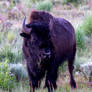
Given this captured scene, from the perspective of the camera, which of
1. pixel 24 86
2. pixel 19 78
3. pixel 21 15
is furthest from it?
pixel 21 15

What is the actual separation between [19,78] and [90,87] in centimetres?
201

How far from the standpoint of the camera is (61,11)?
58.2 ft

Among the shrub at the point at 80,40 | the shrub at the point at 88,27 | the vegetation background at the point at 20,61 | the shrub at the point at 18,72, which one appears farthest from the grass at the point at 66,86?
the shrub at the point at 88,27

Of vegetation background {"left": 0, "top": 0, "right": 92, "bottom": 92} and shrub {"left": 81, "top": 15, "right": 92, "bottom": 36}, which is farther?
shrub {"left": 81, "top": 15, "right": 92, "bottom": 36}

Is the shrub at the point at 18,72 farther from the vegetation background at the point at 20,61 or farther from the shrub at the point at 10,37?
the shrub at the point at 10,37

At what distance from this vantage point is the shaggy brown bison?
21.2ft

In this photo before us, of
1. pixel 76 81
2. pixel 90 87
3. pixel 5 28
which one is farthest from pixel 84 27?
pixel 90 87

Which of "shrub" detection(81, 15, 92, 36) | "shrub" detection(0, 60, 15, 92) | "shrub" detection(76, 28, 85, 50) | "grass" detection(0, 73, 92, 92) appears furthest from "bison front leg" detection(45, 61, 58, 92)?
"shrub" detection(81, 15, 92, 36)

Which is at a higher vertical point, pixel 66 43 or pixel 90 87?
pixel 66 43

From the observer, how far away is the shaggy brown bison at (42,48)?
646 centimetres

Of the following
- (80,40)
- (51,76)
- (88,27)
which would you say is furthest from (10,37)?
(51,76)

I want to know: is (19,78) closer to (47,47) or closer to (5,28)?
(47,47)

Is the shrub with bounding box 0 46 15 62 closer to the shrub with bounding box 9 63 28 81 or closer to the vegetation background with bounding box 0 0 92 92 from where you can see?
the vegetation background with bounding box 0 0 92 92

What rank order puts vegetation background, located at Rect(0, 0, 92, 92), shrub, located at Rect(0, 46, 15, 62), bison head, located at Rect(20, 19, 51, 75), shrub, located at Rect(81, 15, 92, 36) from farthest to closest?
shrub, located at Rect(81, 15, 92, 36) → shrub, located at Rect(0, 46, 15, 62) → vegetation background, located at Rect(0, 0, 92, 92) → bison head, located at Rect(20, 19, 51, 75)
